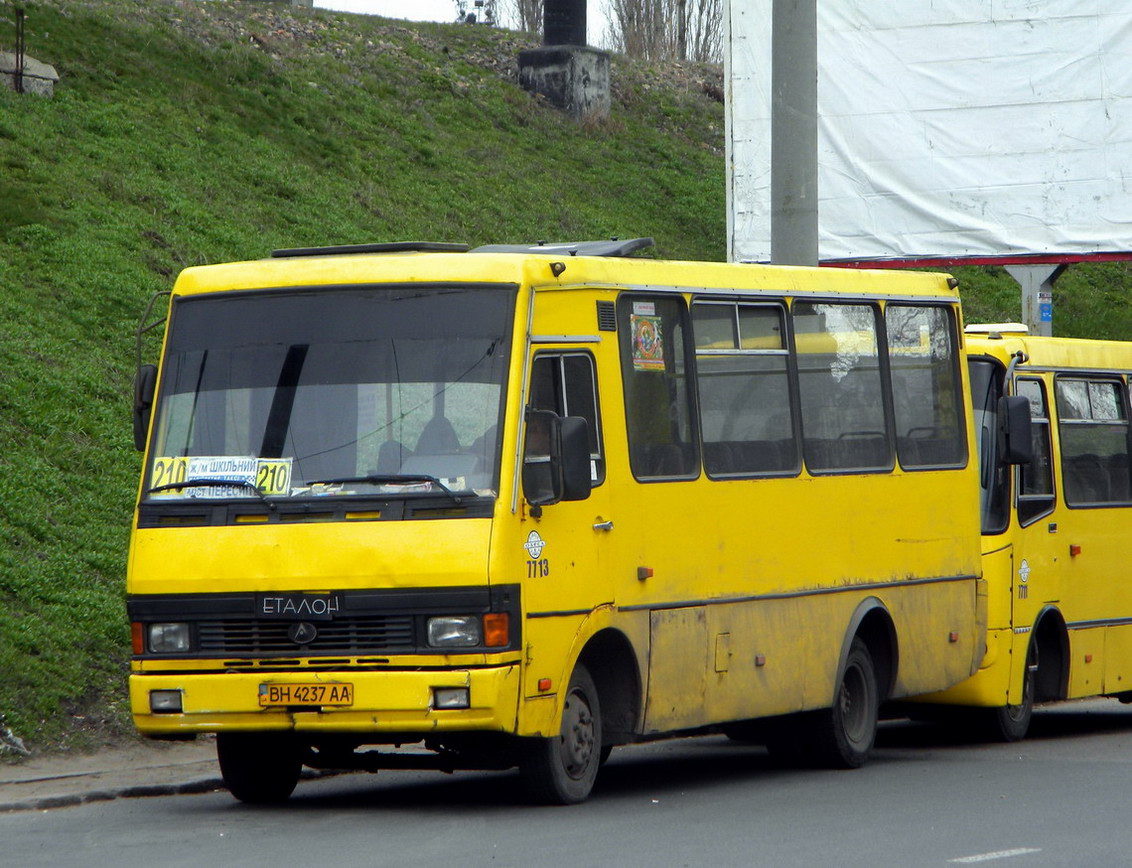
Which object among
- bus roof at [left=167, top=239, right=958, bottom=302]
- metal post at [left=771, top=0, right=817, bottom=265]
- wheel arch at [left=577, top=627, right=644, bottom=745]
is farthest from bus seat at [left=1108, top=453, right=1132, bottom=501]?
wheel arch at [left=577, top=627, right=644, bottom=745]

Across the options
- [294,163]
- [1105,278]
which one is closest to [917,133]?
[294,163]

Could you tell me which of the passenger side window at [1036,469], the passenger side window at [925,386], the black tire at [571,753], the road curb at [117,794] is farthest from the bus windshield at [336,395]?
the passenger side window at [1036,469]

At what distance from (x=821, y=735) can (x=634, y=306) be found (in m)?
3.22

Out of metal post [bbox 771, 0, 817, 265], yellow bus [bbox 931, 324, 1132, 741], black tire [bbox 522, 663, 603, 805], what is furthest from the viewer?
metal post [bbox 771, 0, 817, 265]

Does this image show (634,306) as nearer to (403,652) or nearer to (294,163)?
(403,652)

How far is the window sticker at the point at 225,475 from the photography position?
9.75m

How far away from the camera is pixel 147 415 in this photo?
10516mm

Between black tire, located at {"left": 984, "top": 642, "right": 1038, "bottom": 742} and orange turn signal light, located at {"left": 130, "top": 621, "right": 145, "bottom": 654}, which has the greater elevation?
orange turn signal light, located at {"left": 130, "top": 621, "right": 145, "bottom": 654}

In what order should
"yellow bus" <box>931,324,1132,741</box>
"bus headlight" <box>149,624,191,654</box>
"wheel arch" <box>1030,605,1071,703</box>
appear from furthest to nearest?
"wheel arch" <box>1030,605,1071,703</box> → "yellow bus" <box>931,324,1132,741</box> → "bus headlight" <box>149,624,191,654</box>

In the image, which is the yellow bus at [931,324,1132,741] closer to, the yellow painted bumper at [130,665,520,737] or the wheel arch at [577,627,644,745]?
the wheel arch at [577,627,644,745]

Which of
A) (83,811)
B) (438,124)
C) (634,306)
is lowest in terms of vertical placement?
(83,811)

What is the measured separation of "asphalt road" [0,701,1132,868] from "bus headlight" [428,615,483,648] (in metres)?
0.87

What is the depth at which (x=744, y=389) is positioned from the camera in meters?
11.5

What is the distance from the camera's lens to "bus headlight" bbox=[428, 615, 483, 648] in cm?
933
